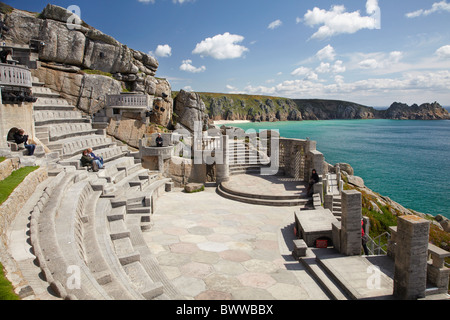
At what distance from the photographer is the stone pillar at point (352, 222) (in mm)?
8773

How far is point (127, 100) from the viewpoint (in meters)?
25.6

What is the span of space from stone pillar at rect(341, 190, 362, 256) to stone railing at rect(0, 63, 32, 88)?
597 inches

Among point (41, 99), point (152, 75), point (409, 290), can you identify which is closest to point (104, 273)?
point (409, 290)

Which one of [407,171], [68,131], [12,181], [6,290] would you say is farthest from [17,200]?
[407,171]

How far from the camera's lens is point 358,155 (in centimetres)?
6325

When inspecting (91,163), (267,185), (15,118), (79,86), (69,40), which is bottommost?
(267,185)

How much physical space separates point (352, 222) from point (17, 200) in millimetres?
9406

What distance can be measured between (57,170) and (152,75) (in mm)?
25316

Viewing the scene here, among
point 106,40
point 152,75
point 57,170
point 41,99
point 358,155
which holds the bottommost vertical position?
point 358,155

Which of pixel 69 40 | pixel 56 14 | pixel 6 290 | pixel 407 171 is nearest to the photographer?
pixel 6 290

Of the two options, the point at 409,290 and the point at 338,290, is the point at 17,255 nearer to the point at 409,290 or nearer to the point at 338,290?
the point at 338,290

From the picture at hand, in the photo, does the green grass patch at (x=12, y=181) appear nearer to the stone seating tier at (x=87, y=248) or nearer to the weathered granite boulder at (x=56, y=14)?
the stone seating tier at (x=87, y=248)

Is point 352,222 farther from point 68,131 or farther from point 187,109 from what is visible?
point 187,109
